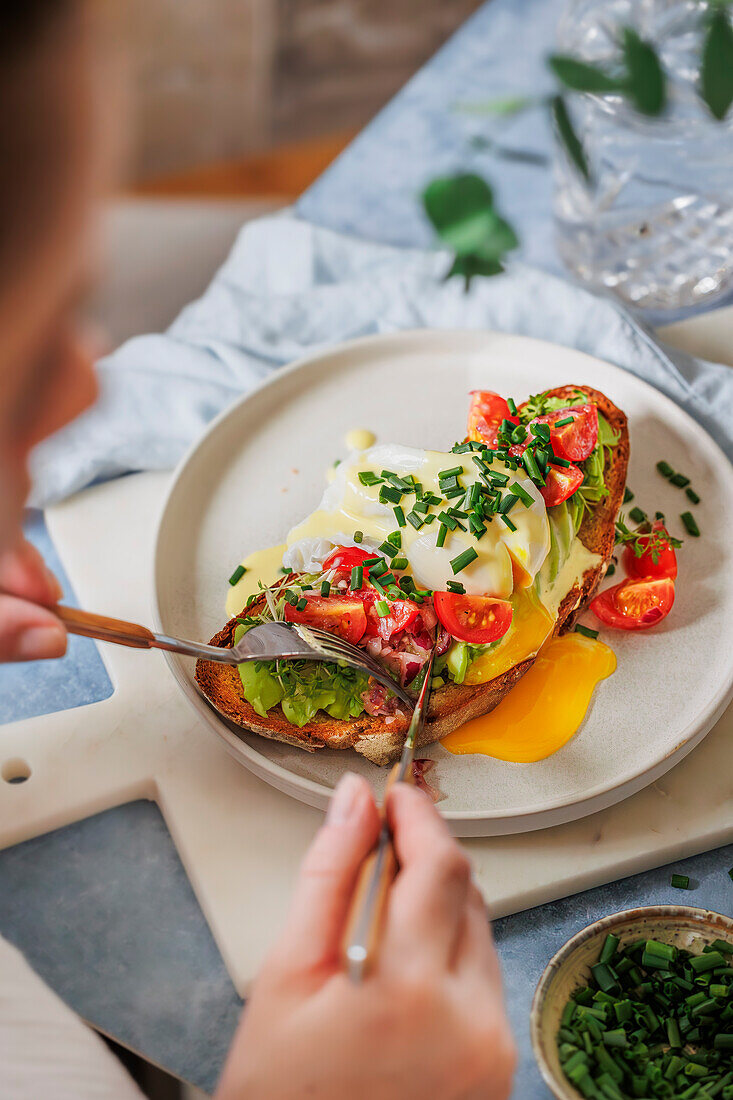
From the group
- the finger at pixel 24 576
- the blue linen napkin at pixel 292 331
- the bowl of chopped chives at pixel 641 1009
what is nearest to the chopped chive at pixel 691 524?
the blue linen napkin at pixel 292 331

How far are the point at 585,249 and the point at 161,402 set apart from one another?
1988 mm

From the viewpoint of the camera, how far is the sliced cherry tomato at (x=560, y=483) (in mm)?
3092

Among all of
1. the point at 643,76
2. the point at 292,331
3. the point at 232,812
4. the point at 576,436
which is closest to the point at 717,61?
the point at 643,76

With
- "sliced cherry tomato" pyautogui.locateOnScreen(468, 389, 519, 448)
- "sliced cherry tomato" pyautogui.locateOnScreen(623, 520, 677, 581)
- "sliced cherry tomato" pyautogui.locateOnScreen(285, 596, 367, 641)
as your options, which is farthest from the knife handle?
"sliced cherry tomato" pyautogui.locateOnScreen(468, 389, 519, 448)

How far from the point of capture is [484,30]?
5117 mm

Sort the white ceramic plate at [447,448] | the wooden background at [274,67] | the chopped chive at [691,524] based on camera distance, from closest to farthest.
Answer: the white ceramic plate at [447,448] < the chopped chive at [691,524] < the wooden background at [274,67]

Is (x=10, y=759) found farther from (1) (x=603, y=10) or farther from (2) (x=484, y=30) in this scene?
(2) (x=484, y=30)

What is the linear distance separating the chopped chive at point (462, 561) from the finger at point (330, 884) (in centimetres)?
108

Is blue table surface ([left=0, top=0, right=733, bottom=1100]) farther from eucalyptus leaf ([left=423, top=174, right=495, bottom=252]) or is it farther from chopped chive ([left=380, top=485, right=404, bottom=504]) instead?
eucalyptus leaf ([left=423, top=174, right=495, bottom=252])

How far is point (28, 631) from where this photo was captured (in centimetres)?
228

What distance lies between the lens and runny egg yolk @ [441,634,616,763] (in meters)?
2.85

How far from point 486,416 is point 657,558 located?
0.78 meters

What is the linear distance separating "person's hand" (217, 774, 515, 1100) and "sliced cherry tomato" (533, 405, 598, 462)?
5.89ft

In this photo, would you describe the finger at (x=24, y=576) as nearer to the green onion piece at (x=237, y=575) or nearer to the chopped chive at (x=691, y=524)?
the green onion piece at (x=237, y=575)
